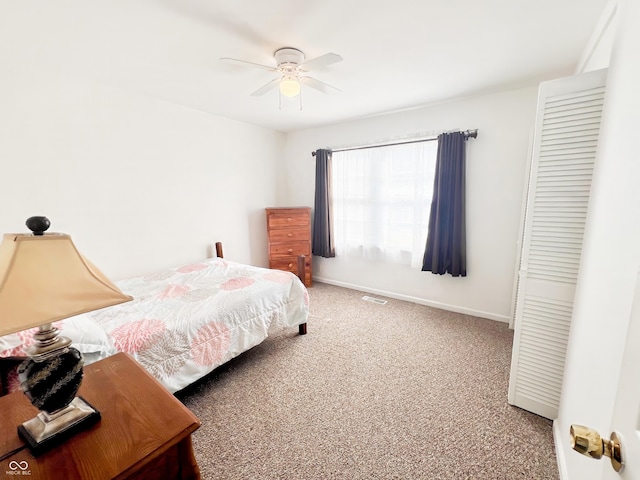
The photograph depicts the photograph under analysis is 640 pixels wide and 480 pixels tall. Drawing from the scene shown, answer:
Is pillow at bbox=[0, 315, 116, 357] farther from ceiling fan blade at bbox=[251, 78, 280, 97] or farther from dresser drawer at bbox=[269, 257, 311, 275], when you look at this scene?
dresser drawer at bbox=[269, 257, 311, 275]

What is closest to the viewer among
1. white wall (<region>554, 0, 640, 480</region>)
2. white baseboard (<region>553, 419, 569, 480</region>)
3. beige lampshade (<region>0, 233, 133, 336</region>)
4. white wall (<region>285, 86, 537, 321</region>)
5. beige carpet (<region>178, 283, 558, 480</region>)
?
beige lampshade (<region>0, 233, 133, 336</region>)

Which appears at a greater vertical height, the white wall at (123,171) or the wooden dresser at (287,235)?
the white wall at (123,171)

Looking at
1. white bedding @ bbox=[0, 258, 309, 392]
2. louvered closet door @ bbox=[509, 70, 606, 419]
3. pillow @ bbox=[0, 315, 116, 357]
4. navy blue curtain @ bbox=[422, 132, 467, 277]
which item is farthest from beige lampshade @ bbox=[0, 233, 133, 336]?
navy blue curtain @ bbox=[422, 132, 467, 277]

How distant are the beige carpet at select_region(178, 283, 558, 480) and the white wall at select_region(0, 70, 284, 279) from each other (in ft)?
5.33

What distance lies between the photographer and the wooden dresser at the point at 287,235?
387 centimetres

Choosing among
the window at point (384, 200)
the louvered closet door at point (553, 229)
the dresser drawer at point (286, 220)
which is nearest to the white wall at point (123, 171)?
the dresser drawer at point (286, 220)

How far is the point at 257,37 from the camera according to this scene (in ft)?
5.71

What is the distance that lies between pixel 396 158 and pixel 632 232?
2.76 meters

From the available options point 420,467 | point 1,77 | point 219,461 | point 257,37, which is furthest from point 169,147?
point 420,467

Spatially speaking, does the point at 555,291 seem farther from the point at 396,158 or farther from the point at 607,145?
the point at 396,158

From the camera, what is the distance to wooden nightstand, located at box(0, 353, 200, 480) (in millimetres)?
723

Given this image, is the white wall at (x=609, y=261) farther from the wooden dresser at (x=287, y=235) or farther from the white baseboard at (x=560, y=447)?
the wooden dresser at (x=287, y=235)

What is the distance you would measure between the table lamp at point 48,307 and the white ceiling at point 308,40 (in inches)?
56.6

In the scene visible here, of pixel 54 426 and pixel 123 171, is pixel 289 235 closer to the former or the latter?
pixel 123 171
